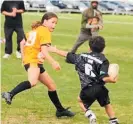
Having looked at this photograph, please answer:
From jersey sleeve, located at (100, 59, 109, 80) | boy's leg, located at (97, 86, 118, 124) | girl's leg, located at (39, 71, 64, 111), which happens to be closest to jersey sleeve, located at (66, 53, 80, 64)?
jersey sleeve, located at (100, 59, 109, 80)

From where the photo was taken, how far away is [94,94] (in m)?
7.12

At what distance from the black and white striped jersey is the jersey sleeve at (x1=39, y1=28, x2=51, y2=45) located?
1.72 ft

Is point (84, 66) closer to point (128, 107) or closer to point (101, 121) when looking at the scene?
point (101, 121)

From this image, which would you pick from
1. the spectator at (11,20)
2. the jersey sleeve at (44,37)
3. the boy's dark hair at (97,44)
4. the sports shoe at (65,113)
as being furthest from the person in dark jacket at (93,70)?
the spectator at (11,20)

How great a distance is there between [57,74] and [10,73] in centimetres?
113

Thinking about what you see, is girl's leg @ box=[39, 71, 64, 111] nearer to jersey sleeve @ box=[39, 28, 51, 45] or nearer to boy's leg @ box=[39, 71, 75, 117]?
boy's leg @ box=[39, 71, 75, 117]

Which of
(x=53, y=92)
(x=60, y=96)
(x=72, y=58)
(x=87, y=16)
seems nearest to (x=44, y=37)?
(x=72, y=58)

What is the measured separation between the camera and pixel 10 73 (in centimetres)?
1216

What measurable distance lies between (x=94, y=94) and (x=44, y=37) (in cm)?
118

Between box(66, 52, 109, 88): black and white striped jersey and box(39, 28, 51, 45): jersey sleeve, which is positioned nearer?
box(66, 52, 109, 88): black and white striped jersey

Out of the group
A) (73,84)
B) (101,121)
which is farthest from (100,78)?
(73,84)

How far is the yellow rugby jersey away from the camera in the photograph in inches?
299

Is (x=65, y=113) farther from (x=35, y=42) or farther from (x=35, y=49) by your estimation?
(x=35, y=42)

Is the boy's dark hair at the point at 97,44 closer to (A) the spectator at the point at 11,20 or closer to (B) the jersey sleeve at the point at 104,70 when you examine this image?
(B) the jersey sleeve at the point at 104,70
